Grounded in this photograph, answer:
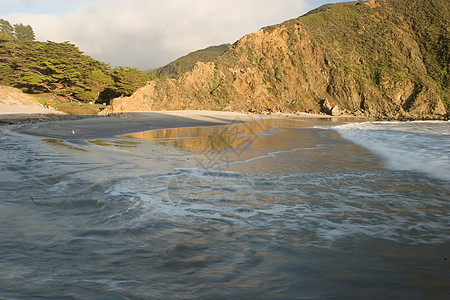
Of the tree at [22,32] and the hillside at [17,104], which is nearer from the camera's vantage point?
the hillside at [17,104]

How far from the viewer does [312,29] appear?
35.3 meters

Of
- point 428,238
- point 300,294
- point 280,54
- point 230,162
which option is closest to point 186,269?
point 300,294

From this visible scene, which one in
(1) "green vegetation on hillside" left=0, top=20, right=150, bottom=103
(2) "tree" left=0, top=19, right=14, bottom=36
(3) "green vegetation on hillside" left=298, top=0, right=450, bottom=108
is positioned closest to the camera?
(1) "green vegetation on hillside" left=0, top=20, right=150, bottom=103

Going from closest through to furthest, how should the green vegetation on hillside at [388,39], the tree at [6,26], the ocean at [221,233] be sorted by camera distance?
the ocean at [221,233], the green vegetation on hillside at [388,39], the tree at [6,26]

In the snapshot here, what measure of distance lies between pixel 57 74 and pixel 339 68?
31.4 meters

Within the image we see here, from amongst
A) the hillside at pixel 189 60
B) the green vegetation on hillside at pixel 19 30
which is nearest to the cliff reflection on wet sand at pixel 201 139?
the hillside at pixel 189 60

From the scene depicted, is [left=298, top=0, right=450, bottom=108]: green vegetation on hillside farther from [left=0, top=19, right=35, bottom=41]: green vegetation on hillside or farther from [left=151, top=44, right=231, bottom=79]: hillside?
[left=0, top=19, right=35, bottom=41]: green vegetation on hillside

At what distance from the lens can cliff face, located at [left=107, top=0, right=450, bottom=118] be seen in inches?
1061

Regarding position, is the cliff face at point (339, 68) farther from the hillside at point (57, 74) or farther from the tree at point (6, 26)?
the tree at point (6, 26)

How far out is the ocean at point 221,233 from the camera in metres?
1.64

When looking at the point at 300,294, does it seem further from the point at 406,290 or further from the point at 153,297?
the point at 153,297

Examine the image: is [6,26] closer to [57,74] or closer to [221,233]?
[57,74]

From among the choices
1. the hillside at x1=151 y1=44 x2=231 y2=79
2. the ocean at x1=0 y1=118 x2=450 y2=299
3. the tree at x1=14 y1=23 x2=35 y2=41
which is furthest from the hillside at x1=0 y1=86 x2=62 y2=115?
the tree at x1=14 y1=23 x2=35 y2=41

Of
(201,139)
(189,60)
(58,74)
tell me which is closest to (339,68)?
(201,139)
